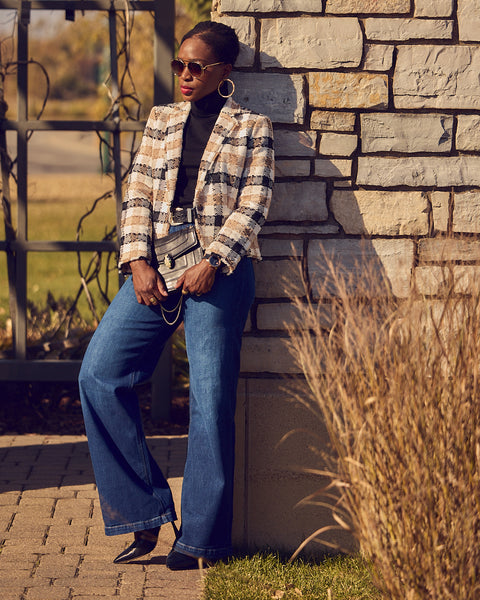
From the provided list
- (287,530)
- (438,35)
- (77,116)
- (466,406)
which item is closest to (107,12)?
(438,35)

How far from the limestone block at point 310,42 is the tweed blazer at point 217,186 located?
320 mm

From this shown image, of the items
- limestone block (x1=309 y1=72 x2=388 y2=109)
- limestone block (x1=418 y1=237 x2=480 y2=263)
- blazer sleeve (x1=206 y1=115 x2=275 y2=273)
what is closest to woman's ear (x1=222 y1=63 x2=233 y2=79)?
blazer sleeve (x1=206 y1=115 x2=275 y2=273)

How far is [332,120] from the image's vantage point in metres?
3.89

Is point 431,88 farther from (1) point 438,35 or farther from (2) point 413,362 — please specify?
(2) point 413,362

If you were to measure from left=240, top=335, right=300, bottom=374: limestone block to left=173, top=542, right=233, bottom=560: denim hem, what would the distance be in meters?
0.75

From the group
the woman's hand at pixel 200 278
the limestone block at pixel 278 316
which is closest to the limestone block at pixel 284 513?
the limestone block at pixel 278 316

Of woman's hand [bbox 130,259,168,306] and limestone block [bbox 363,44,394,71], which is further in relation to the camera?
limestone block [bbox 363,44,394,71]

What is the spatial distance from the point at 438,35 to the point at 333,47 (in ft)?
1.44

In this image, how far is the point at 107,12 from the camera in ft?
18.4

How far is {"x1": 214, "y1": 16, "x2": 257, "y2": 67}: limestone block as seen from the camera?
3.81 meters

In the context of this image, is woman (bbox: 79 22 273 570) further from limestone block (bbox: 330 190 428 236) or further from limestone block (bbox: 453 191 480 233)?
limestone block (bbox: 453 191 480 233)

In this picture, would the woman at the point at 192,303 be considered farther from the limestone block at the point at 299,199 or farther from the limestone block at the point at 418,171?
the limestone block at the point at 418,171

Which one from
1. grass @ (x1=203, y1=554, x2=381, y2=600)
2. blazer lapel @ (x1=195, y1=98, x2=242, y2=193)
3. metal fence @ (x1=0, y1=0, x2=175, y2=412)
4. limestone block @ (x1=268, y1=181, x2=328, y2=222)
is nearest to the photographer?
grass @ (x1=203, y1=554, x2=381, y2=600)

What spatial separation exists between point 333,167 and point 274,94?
0.39m
